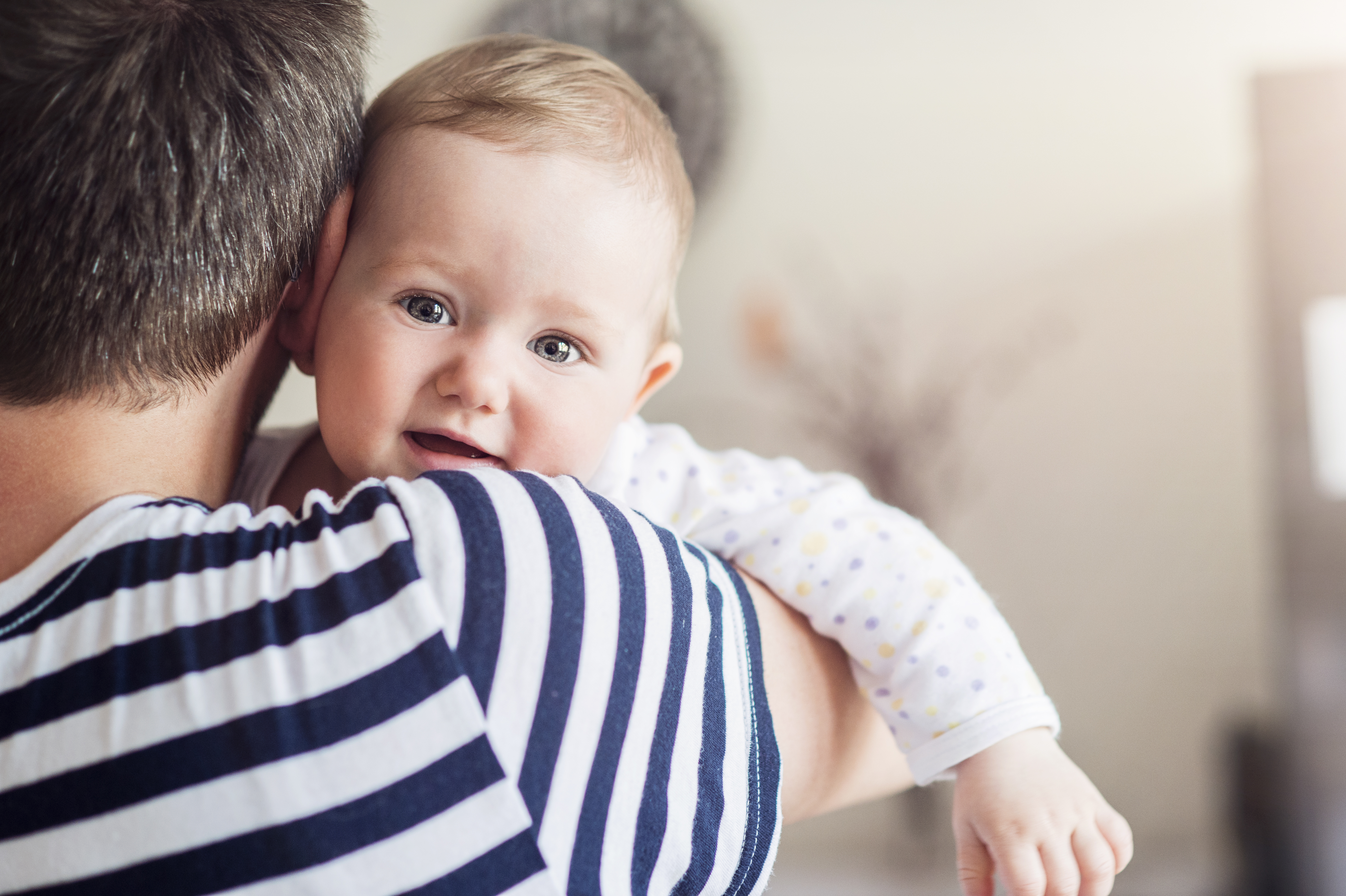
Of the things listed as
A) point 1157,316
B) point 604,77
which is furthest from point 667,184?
point 1157,316

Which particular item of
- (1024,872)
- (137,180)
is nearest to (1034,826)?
(1024,872)

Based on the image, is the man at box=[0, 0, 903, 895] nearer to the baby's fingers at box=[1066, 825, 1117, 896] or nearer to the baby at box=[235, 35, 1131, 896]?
the baby at box=[235, 35, 1131, 896]

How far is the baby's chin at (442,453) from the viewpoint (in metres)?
0.70

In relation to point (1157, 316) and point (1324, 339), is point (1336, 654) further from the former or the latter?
point (1157, 316)

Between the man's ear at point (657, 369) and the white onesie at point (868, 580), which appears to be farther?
the man's ear at point (657, 369)

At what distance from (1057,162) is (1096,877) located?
8.23 feet

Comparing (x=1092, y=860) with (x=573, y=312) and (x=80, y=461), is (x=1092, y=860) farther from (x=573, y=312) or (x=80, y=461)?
(x=80, y=461)

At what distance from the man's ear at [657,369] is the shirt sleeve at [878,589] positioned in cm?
10

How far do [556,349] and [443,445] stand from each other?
0.11 metres

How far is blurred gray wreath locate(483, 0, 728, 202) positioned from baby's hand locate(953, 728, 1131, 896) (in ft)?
7.72

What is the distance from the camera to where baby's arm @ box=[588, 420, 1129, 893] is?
69 cm

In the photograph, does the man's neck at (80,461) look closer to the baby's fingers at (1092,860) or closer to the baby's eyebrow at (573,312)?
the baby's eyebrow at (573,312)

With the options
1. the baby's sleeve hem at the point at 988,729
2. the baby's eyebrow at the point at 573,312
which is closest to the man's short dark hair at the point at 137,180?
the baby's eyebrow at the point at 573,312

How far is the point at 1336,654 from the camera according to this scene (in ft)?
7.38
